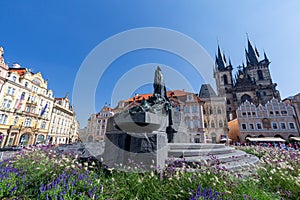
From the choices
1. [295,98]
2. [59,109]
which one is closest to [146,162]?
[295,98]

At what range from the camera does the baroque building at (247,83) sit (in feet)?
154

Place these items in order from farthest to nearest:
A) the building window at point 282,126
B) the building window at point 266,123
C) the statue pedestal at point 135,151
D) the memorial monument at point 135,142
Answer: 1. the building window at point 266,123
2. the building window at point 282,126
3. the memorial monument at point 135,142
4. the statue pedestal at point 135,151

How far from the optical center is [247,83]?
49750mm

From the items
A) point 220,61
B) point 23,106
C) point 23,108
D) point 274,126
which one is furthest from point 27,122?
point 220,61

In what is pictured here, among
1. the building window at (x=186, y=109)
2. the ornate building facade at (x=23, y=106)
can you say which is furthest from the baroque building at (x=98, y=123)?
the building window at (x=186, y=109)

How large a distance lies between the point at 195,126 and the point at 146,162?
28.9m

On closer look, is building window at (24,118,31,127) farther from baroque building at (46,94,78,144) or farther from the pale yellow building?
baroque building at (46,94,78,144)

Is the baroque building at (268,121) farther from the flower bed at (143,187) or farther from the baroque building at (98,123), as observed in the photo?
the baroque building at (98,123)

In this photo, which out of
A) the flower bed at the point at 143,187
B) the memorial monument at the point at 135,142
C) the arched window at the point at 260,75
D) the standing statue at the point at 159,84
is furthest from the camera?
the arched window at the point at 260,75

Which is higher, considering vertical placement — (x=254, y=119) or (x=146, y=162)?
(x=254, y=119)

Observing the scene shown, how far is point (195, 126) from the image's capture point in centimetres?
3022

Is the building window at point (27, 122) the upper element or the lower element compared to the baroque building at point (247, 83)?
lower

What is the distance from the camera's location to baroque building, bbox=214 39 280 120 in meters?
46.8

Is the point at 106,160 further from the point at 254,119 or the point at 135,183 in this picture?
the point at 254,119
